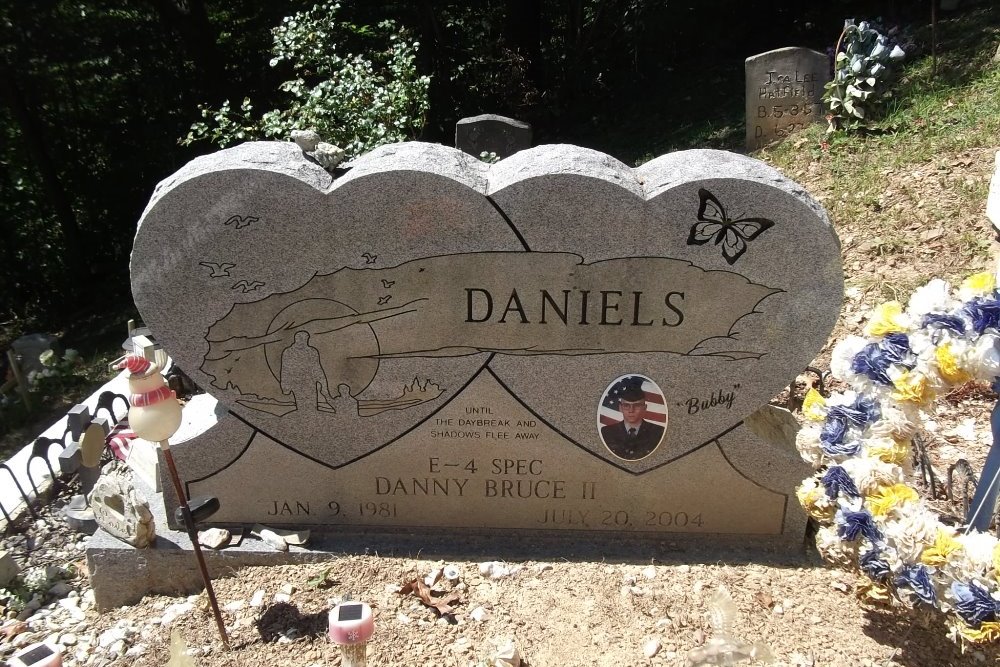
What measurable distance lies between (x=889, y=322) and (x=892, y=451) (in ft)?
1.76

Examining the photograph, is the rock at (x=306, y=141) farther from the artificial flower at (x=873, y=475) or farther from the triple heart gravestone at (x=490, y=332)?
the artificial flower at (x=873, y=475)

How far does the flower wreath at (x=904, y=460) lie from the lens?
2.78 m

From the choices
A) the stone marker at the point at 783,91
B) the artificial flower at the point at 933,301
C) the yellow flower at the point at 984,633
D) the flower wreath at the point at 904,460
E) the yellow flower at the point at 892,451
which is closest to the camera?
the yellow flower at the point at 984,633

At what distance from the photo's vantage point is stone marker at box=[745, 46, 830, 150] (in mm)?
8266

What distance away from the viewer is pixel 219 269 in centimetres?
340

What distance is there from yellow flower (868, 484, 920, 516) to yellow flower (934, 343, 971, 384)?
47 cm

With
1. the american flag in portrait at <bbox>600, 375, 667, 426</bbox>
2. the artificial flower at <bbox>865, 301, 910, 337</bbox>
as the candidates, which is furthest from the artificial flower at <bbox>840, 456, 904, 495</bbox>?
the american flag in portrait at <bbox>600, 375, 667, 426</bbox>

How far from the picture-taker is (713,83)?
12.4 m

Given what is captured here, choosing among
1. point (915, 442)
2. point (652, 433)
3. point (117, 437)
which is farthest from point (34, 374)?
point (915, 442)

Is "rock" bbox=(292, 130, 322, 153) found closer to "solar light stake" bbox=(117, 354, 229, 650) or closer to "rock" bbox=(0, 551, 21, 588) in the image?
"solar light stake" bbox=(117, 354, 229, 650)

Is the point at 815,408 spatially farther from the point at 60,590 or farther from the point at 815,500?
the point at 60,590

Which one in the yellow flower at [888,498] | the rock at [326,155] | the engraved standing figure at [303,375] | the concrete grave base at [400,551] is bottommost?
the concrete grave base at [400,551]

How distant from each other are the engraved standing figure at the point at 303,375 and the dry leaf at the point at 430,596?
37.0 inches

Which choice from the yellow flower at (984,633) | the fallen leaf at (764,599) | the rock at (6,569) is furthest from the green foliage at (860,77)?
the rock at (6,569)
